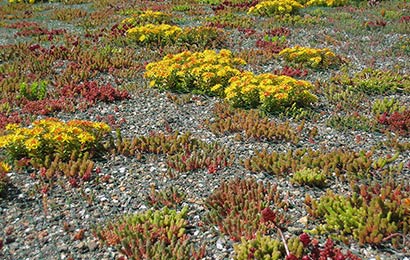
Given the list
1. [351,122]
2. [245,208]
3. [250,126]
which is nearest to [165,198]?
[245,208]

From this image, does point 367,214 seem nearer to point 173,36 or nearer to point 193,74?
point 193,74

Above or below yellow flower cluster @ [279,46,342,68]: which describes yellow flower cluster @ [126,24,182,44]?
below

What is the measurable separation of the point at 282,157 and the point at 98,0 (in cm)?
2457

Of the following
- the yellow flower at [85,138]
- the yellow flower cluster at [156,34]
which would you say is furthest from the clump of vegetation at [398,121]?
the yellow flower cluster at [156,34]

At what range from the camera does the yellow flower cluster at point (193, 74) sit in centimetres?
1252

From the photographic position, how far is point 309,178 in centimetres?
778

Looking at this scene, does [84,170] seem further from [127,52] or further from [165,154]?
[127,52]

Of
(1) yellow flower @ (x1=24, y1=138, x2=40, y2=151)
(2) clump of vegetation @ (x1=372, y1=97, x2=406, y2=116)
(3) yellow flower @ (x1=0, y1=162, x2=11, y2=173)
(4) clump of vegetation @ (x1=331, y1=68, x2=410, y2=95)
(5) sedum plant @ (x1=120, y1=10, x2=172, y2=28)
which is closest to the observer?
(3) yellow flower @ (x1=0, y1=162, x2=11, y2=173)

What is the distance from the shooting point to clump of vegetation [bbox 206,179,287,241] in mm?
6531

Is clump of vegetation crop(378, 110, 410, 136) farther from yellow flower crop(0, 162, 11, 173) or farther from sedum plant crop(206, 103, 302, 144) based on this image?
yellow flower crop(0, 162, 11, 173)

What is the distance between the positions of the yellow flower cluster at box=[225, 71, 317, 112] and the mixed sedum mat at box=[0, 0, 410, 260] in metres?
0.04

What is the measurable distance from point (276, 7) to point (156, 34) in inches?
325

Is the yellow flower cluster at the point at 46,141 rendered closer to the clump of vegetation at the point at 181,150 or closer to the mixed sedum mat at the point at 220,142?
the mixed sedum mat at the point at 220,142

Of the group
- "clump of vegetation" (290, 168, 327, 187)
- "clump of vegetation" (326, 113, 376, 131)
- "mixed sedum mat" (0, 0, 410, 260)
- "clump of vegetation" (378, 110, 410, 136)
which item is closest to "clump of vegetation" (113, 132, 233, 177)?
"mixed sedum mat" (0, 0, 410, 260)
